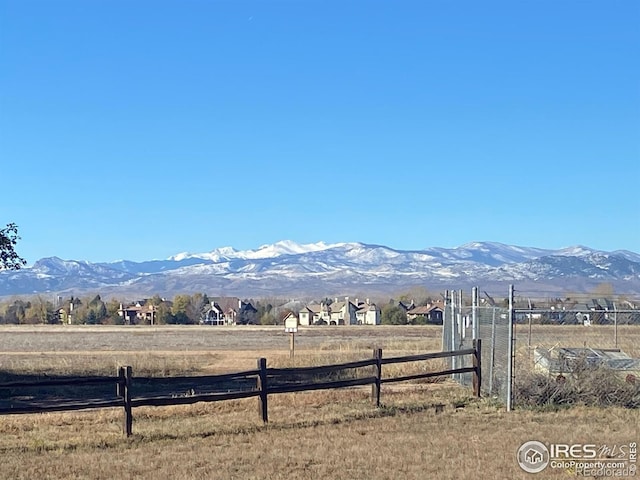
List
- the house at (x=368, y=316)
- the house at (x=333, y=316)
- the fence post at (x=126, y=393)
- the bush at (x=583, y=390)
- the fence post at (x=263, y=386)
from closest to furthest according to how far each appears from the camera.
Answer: the fence post at (x=126, y=393)
the fence post at (x=263, y=386)
the bush at (x=583, y=390)
the house at (x=368, y=316)
the house at (x=333, y=316)

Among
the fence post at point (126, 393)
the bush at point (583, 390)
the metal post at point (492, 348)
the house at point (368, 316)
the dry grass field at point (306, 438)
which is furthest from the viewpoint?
the house at point (368, 316)

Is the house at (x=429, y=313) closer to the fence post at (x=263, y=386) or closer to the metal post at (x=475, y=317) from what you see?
the metal post at (x=475, y=317)

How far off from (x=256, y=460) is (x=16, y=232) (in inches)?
671

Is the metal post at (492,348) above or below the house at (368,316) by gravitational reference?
above

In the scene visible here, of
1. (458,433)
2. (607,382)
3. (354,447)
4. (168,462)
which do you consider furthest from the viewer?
(607,382)

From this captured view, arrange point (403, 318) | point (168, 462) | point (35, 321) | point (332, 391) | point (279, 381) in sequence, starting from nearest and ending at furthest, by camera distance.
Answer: point (168, 462)
point (332, 391)
point (279, 381)
point (403, 318)
point (35, 321)

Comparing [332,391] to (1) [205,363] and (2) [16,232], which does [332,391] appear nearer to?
(2) [16,232]

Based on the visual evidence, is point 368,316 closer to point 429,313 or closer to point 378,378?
point 429,313

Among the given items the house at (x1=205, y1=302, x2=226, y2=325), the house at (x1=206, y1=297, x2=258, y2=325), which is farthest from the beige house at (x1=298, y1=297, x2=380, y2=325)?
the house at (x1=205, y1=302, x2=226, y2=325)

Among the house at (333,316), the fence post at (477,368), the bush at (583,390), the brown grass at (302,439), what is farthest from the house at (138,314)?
the bush at (583,390)

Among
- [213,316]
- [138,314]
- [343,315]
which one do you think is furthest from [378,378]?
[138,314]

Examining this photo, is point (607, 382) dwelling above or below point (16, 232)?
below

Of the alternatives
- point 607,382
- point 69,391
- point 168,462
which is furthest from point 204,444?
point 69,391

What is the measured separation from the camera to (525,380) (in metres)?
17.3
